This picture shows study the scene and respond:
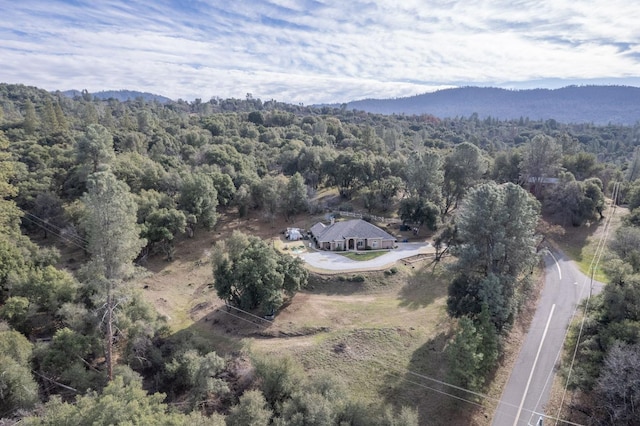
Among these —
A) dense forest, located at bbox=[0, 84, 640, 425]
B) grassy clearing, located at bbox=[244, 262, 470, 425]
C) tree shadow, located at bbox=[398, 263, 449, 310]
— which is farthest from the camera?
tree shadow, located at bbox=[398, 263, 449, 310]

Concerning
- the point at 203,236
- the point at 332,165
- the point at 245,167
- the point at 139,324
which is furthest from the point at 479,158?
the point at 139,324

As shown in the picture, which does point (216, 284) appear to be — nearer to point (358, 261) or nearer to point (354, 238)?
point (358, 261)

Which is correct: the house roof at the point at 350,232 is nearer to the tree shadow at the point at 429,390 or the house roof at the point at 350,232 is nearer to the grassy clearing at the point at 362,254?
the grassy clearing at the point at 362,254

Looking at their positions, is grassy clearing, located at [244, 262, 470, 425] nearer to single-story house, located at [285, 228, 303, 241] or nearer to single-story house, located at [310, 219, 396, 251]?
single-story house, located at [310, 219, 396, 251]

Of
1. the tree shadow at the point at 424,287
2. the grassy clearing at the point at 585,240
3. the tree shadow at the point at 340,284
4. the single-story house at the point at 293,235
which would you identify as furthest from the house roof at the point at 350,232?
the grassy clearing at the point at 585,240

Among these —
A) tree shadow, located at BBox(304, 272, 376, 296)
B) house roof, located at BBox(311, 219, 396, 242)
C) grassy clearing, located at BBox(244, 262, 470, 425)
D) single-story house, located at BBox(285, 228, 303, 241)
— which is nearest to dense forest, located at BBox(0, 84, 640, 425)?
grassy clearing, located at BBox(244, 262, 470, 425)

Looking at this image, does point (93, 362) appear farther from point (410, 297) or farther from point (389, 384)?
point (410, 297)
